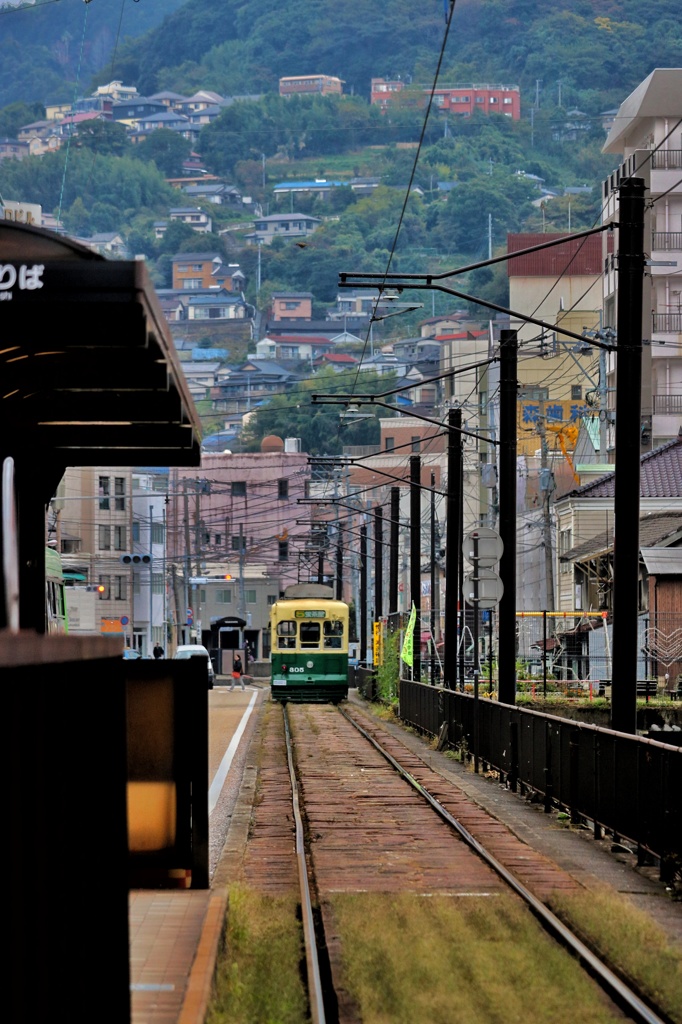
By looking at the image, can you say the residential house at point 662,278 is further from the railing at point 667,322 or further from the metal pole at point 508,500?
the metal pole at point 508,500

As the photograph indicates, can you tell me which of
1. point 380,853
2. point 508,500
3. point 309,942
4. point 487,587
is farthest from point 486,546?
point 309,942

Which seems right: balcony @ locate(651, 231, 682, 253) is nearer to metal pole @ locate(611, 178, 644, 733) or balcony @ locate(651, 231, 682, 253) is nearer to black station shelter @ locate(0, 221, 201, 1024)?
metal pole @ locate(611, 178, 644, 733)

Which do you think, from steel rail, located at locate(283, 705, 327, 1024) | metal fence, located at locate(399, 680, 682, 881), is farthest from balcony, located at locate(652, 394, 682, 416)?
steel rail, located at locate(283, 705, 327, 1024)

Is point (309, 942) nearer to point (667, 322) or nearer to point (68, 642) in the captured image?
point (68, 642)

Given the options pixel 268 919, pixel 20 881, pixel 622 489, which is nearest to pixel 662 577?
pixel 622 489

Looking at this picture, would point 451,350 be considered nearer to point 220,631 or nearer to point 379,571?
point 220,631

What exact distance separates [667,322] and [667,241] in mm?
3793

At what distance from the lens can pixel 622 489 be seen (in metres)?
18.1

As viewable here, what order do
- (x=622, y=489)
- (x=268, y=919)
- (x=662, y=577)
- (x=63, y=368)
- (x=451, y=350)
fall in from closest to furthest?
(x=63, y=368) < (x=268, y=919) < (x=622, y=489) < (x=662, y=577) < (x=451, y=350)

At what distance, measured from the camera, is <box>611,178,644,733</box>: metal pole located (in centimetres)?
1778

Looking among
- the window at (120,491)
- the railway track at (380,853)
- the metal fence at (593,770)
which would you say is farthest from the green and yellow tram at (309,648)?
the window at (120,491)

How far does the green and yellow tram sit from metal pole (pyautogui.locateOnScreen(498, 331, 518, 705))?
844 inches

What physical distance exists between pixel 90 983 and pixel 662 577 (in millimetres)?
40292

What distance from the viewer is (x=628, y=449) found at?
1800 cm
